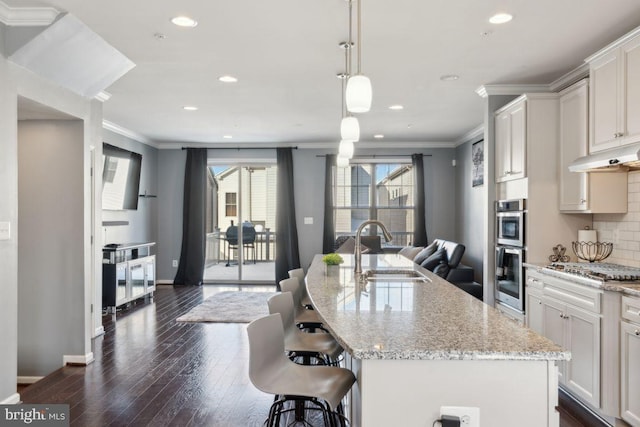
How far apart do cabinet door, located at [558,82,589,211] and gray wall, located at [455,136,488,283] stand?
3.00m

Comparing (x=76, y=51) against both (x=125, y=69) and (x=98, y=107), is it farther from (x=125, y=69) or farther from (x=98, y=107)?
(x=98, y=107)

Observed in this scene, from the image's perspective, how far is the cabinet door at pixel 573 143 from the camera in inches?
147

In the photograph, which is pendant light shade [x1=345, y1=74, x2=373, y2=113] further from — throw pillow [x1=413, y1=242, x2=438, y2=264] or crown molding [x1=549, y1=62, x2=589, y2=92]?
throw pillow [x1=413, y1=242, x2=438, y2=264]

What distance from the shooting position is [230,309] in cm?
644

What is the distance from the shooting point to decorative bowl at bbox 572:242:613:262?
3.81 m

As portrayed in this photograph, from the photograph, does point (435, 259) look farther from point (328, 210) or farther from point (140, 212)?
point (140, 212)

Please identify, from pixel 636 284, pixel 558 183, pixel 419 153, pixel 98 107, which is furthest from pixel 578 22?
pixel 419 153

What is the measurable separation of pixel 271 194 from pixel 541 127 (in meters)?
5.70

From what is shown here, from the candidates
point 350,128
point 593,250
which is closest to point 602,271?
point 593,250

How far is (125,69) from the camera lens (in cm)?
423

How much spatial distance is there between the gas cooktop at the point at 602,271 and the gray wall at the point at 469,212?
3.49m

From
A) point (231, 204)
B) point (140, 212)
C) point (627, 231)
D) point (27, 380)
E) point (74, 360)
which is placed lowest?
point (27, 380)

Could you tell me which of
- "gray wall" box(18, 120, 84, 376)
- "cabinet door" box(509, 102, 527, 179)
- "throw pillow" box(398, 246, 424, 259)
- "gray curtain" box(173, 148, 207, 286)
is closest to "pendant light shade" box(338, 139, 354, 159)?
"cabinet door" box(509, 102, 527, 179)

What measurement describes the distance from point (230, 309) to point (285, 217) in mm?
2674
